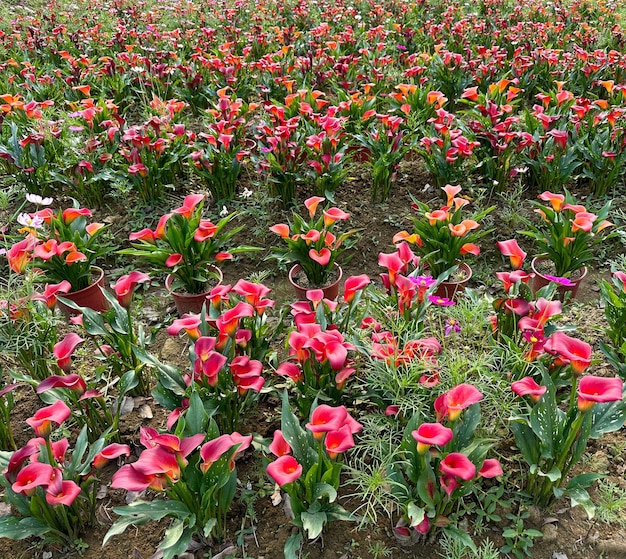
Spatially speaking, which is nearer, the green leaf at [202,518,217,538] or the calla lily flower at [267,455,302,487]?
the calla lily flower at [267,455,302,487]

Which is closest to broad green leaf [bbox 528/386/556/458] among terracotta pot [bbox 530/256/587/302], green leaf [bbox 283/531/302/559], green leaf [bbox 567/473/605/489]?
green leaf [bbox 567/473/605/489]

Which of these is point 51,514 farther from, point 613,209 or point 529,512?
point 613,209

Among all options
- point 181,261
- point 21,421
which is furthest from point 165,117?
point 21,421

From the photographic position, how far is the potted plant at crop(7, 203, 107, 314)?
3127mm

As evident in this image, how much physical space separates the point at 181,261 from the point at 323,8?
8003 mm

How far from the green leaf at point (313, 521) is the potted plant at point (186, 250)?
1773mm

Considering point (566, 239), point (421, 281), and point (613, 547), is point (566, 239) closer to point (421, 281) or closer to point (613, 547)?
point (421, 281)

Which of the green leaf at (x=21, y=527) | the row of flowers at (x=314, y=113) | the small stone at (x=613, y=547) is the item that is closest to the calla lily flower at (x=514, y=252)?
the small stone at (x=613, y=547)

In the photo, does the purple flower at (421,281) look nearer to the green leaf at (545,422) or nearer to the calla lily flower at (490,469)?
the green leaf at (545,422)

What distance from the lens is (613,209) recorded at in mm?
4258

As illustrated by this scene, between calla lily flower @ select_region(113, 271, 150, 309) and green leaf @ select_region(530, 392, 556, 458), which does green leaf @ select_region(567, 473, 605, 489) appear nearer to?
green leaf @ select_region(530, 392, 556, 458)

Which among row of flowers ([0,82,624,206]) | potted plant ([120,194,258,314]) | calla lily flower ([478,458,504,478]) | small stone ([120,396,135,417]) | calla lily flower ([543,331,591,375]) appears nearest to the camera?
calla lily flower ([543,331,591,375])

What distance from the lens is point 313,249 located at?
11.0 ft

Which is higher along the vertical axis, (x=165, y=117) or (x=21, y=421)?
(x=165, y=117)
